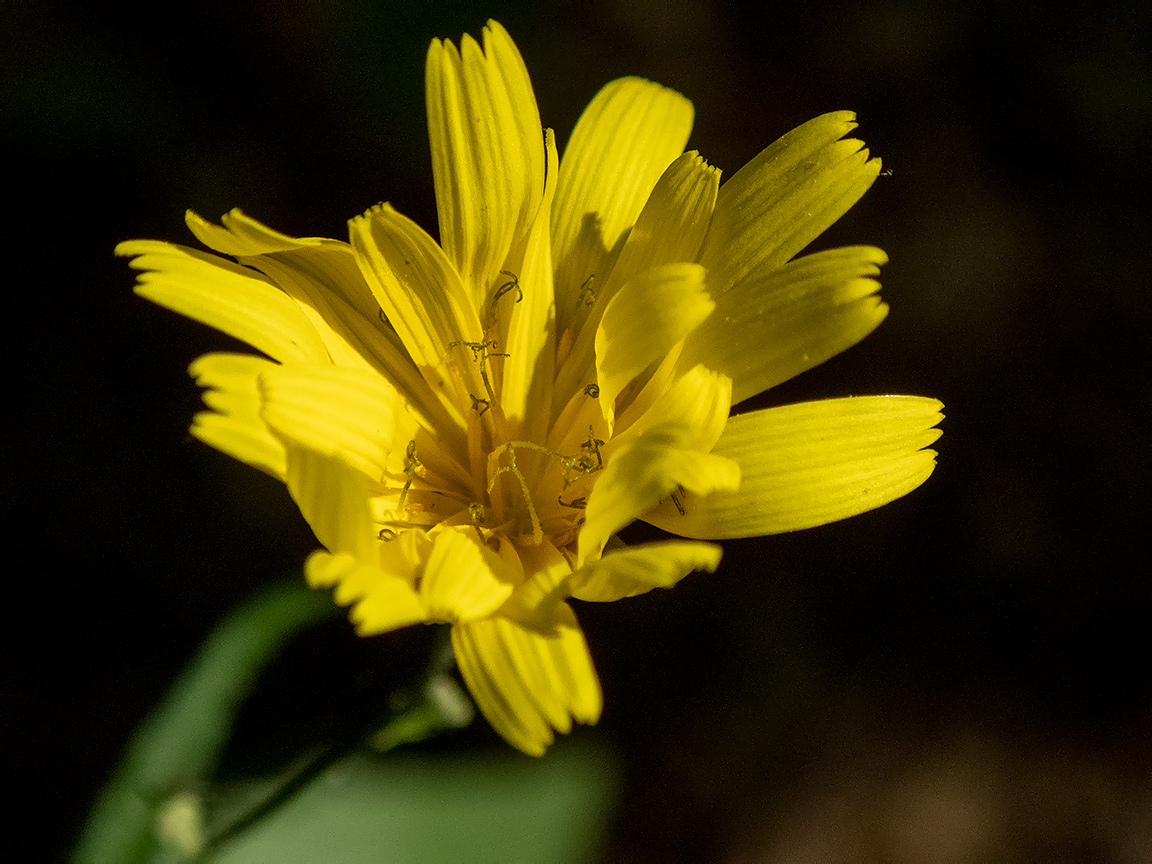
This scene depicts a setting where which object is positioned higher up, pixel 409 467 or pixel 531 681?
pixel 409 467

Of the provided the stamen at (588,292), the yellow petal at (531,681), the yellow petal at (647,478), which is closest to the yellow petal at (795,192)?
the stamen at (588,292)

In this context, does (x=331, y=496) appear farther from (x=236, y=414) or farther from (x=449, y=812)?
(x=449, y=812)

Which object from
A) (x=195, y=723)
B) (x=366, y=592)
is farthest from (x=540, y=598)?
(x=195, y=723)

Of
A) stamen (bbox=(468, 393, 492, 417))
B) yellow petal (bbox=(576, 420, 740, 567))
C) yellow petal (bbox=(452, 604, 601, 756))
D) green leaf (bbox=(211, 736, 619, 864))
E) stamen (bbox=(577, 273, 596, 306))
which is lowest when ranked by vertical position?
green leaf (bbox=(211, 736, 619, 864))

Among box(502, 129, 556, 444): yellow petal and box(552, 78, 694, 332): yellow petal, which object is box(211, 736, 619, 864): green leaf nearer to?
box(502, 129, 556, 444): yellow petal

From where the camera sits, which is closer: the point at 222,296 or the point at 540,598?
the point at 540,598

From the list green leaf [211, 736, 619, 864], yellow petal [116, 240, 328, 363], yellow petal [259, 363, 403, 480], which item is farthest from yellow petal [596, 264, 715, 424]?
green leaf [211, 736, 619, 864]
